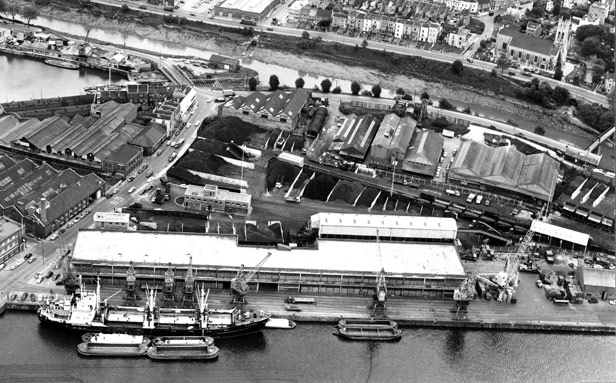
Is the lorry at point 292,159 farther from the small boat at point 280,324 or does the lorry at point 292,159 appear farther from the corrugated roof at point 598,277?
the corrugated roof at point 598,277

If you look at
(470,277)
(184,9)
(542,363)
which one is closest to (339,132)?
(470,277)

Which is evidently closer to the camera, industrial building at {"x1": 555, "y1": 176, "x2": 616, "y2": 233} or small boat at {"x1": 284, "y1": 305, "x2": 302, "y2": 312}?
small boat at {"x1": 284, "y1": 305, "x2": 302, "y2": 312}

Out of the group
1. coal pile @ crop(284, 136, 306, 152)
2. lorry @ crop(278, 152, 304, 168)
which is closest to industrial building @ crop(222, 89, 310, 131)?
coal pile @ crop(284, 136, 306, 152)

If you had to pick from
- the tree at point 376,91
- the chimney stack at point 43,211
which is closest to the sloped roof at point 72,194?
the chimney stack at point 43,211

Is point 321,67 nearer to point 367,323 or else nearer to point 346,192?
point 346,192

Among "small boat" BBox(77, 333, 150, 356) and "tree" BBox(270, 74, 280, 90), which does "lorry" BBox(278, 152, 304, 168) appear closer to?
"tree" BBox(270, 74, 280, 90)
